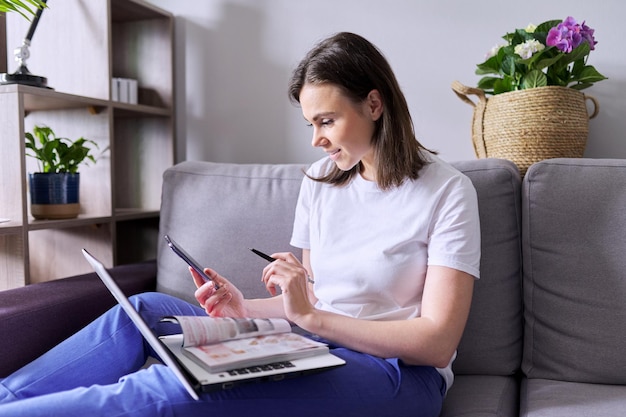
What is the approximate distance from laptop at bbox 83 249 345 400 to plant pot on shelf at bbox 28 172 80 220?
82cm

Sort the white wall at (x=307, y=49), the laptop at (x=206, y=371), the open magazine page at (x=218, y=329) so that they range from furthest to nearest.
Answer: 1. the white wall at (x=307, y=49)
2. the open magazine page at (x=218, y=329)
3. the laptop at (x=206, y=371)

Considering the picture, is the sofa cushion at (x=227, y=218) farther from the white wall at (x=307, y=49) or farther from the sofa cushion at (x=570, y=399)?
the sofa cushion at (x=570, y=399)

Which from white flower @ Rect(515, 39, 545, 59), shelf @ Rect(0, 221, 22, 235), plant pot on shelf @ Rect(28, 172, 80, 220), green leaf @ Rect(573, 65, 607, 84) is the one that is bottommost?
shelf @ Rect(0, 221, 22, 235)

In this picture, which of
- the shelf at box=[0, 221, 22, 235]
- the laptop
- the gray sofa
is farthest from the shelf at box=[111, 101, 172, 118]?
the laptop

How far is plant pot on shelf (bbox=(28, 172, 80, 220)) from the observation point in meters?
1.70

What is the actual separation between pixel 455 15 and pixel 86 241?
1.34 m

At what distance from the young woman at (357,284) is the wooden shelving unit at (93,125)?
521mm

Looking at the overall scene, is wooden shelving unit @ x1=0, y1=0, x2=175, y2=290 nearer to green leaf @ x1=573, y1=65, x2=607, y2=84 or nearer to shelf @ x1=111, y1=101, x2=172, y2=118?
shelf @ x1=111, y1=101, x2=172, y2=118

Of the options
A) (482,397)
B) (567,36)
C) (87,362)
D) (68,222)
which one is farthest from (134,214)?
(567,36)

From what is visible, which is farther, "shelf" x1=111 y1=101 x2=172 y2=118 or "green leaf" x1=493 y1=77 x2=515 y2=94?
"shelf" x1=111 y1=101 x2=172 y2=118

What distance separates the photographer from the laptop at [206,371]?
0.88 meters

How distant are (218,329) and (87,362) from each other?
1.01ft

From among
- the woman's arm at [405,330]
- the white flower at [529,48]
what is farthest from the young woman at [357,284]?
the white flower at [529,48]

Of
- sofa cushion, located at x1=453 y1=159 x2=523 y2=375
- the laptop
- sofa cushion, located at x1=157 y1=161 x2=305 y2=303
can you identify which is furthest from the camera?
sofa cushion, located at x1=157 y1=161 x2=305 y2=303
